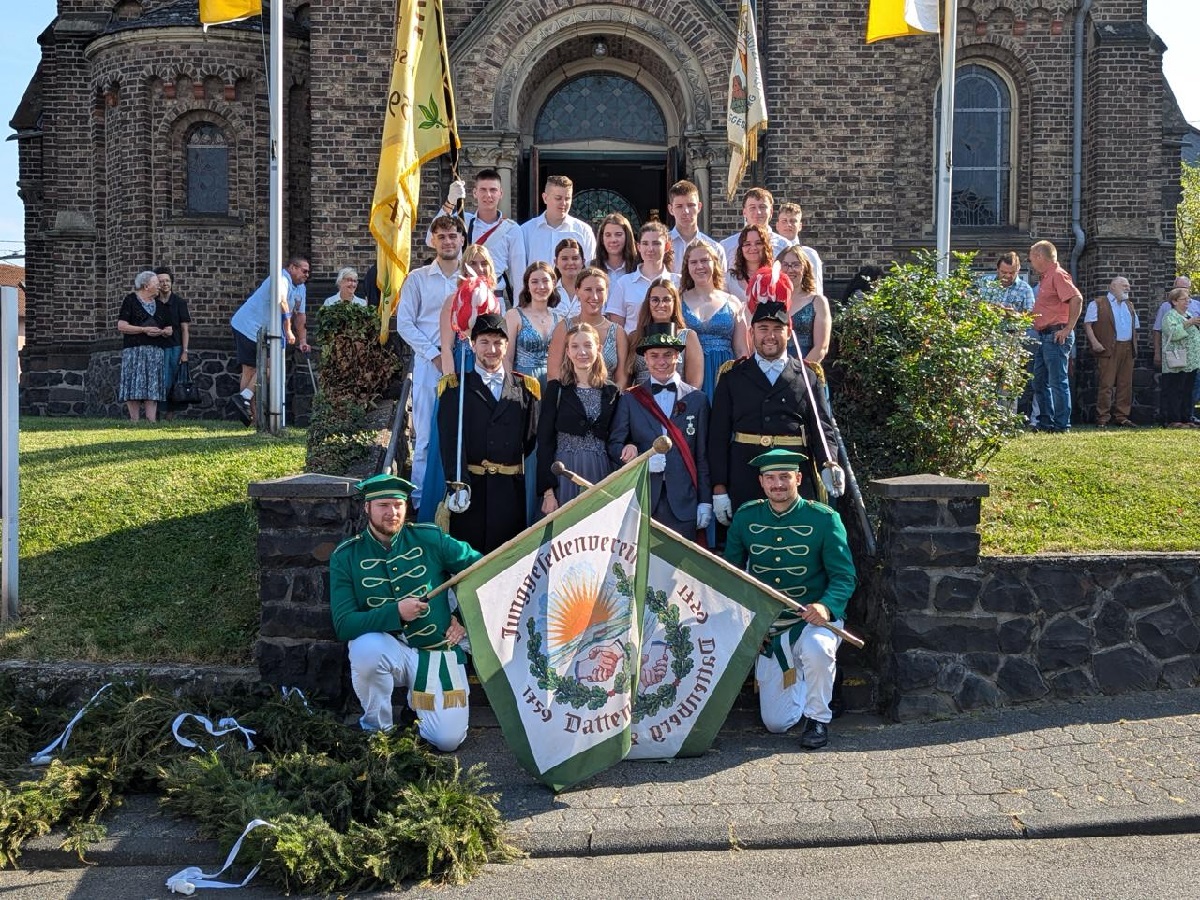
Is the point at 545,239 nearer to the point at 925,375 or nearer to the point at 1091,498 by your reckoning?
the point at 925,375

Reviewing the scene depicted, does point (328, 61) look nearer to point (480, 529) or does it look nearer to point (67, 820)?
point (480, 529)

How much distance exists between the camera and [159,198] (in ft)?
62.2

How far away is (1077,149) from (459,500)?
527 inches

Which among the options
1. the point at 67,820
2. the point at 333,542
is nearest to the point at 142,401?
the point at 333,542

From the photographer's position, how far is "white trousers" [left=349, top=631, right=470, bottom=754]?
6816 mm

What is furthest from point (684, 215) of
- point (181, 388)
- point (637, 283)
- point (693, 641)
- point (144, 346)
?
point (181, 388)

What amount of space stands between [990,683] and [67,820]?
195 inches

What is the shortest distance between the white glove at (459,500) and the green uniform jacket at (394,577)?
2.16 ft

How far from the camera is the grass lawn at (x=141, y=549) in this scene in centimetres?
793

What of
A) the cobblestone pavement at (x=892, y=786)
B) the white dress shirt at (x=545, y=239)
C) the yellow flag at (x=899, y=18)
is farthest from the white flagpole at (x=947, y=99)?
the cobblestone pavement at (x=892, y=786)

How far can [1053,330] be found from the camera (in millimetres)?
13820

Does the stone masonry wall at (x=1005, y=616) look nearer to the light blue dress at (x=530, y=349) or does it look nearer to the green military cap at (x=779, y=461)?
the green military cap at (x=779, y=461)

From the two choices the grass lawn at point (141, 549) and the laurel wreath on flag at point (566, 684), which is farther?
the grass lawn at point (141, 549)

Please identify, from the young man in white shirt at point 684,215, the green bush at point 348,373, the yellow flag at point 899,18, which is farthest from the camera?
the yellow flag at point 899,18
